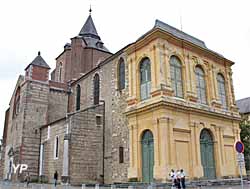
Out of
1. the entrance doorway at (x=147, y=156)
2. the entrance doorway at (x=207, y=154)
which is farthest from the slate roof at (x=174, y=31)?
the entrance doorway at (x=147, y=156)

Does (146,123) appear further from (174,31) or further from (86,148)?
(174,31)

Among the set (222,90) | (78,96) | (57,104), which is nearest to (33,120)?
(57,104)

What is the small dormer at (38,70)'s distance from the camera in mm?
30203

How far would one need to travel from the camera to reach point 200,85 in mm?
21609

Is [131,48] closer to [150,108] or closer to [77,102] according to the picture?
[150,108]

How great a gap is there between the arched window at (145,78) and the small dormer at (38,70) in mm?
13998

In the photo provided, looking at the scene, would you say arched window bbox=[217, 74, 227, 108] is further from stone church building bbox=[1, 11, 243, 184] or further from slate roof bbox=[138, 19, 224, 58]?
slate roof bbox=[138, 19, 224, 58]

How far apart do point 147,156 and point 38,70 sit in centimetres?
1721

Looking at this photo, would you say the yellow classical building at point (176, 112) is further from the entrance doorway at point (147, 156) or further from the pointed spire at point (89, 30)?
the pointed spire at point (89, 30)

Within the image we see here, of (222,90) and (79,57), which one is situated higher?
(79,57)

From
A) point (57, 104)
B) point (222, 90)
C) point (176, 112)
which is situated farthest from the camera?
point (57, 104)

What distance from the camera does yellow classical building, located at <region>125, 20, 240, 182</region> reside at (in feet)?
58.7

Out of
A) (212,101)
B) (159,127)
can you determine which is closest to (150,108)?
(159,127)

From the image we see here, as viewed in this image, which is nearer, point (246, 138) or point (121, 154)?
point (121, 154)
